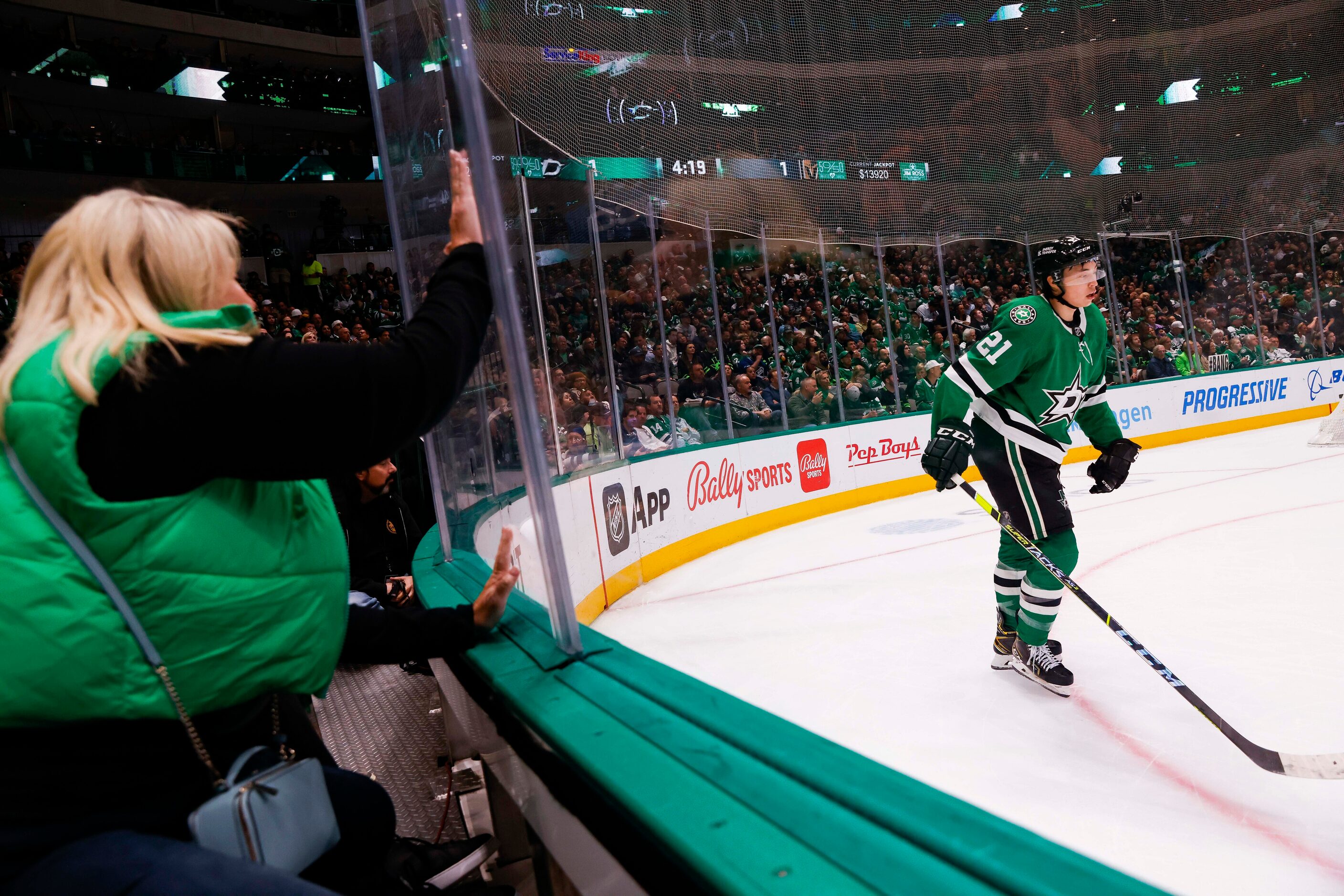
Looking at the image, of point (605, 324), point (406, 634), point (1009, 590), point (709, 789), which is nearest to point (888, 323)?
point (605, 324)

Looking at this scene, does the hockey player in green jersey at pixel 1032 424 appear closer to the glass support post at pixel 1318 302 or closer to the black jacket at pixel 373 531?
the black jacket at pixel 373 531

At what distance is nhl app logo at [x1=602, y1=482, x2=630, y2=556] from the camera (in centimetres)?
428

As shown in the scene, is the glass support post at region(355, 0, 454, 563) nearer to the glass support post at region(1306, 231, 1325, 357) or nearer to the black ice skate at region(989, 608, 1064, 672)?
the black ice skate at region(989, 608, 1064, 672)

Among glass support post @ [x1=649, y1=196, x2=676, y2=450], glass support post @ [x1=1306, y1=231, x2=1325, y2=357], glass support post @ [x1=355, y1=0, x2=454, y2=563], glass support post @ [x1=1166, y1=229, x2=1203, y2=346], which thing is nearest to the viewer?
glass support post @ [x1=355, y1=0, x2=454, y2=563]

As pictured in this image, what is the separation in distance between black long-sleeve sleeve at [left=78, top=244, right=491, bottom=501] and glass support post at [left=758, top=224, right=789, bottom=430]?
21.7 feet

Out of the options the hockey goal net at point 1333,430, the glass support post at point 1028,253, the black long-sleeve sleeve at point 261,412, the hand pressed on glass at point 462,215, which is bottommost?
the hockey goal net at point 1333,430

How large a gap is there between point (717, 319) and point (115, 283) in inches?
252

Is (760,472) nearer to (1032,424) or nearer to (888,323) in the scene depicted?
(888,323)

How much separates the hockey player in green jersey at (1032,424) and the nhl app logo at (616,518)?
170 cm

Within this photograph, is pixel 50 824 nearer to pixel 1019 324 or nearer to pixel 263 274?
pixel 1019 324

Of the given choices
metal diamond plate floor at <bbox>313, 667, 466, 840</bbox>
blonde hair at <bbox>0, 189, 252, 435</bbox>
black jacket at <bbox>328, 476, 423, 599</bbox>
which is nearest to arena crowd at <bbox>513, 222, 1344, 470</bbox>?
black jacket at <bbox>328, 476, 423, 599</bbox>

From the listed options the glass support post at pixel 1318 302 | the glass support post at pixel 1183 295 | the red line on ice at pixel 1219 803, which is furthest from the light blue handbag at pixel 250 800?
the glass support post at pixel 1318 302

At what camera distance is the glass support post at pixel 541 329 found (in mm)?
2908

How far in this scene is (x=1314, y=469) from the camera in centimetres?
679
